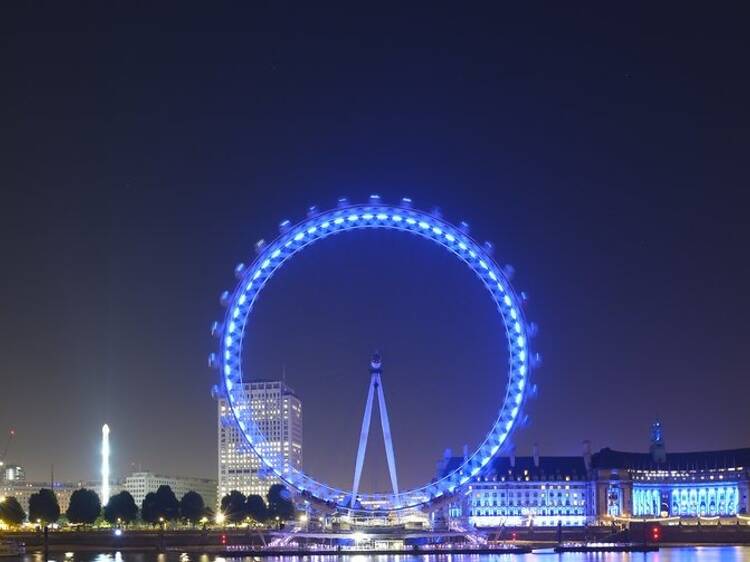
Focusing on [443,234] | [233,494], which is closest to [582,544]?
[443,234]

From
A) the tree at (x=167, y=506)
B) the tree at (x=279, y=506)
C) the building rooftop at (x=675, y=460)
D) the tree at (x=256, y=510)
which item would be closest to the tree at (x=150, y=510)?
the tree at (x=167, y=506)

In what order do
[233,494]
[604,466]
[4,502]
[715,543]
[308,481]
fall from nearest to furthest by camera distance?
[308,481] → [715,543] → [4,502] → [233,494] → [604,466]

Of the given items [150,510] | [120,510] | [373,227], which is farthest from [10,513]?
[373,227]

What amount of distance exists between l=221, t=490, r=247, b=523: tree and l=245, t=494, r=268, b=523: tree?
0.45 m

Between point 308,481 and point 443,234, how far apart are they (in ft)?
48.2

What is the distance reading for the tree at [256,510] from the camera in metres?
103

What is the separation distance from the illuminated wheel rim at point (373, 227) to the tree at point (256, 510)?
38.0 meters

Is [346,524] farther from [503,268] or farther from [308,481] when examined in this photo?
[503,268]

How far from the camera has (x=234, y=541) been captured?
257 ft

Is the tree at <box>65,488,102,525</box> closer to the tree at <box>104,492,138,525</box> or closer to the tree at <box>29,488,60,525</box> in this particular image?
the tree at <box>29,488,60,525</box>

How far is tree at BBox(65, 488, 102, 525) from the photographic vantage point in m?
95.8

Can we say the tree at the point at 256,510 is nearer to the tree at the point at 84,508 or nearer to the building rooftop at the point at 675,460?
the tree at the point at 84,508

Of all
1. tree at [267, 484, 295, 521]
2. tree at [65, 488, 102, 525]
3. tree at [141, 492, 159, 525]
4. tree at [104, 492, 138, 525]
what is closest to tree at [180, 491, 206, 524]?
tree at [141, 492, 159, 525]

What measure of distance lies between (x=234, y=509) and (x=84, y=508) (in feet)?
42.8
